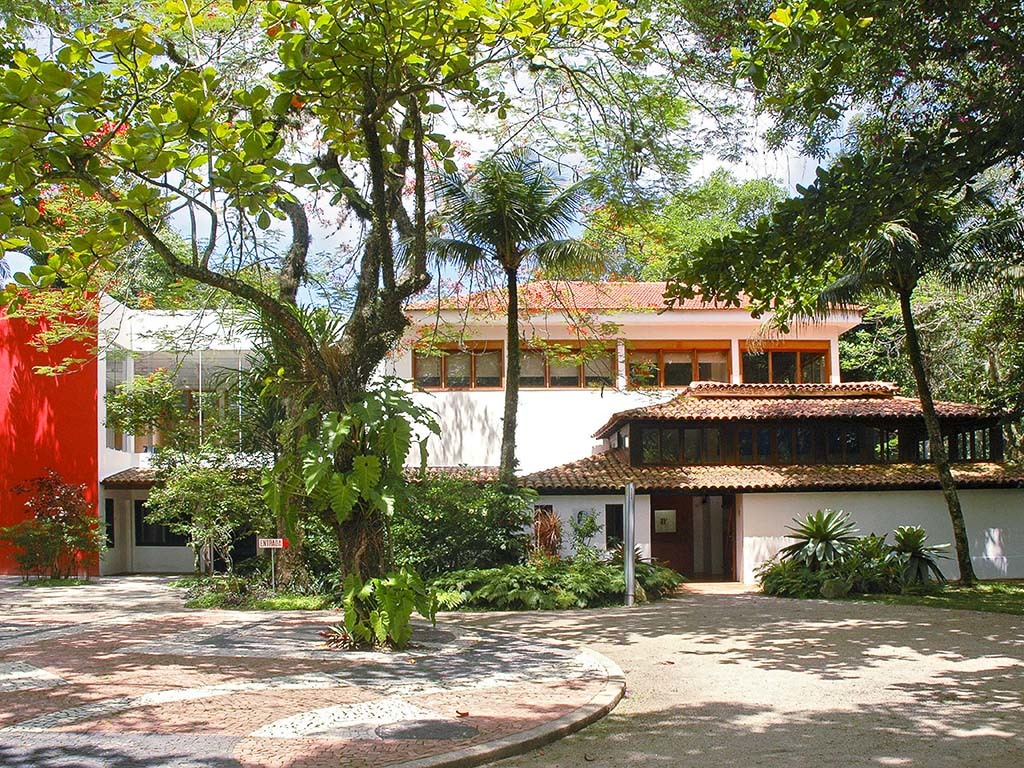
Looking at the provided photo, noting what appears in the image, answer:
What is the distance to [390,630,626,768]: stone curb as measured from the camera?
21.6 feet

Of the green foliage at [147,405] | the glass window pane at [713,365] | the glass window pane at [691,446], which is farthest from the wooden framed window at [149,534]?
the glass window pane at [713,365]

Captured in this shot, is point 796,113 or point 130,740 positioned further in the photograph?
point 796,113

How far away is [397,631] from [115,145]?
581cm

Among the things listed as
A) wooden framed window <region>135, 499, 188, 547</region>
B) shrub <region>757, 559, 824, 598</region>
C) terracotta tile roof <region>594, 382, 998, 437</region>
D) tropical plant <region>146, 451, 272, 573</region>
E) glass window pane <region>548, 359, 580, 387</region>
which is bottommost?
shrub <region>757, 559, 824, 598</region>

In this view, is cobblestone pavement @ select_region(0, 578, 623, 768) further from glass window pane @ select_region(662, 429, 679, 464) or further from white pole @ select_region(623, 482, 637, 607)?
glass window pane @ select_region(662, 429, 679, 464)

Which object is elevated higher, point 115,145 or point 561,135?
point 561,135

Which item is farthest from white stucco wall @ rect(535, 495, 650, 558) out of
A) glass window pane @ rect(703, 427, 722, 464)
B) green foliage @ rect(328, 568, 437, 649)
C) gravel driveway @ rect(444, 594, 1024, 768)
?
green foliage @ rect(328, 568, 437, 649)

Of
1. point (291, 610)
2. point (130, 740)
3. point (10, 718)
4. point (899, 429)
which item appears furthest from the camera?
point (899, 429)

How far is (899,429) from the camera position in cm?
2405

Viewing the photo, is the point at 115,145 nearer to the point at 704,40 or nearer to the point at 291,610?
the point at 704,40

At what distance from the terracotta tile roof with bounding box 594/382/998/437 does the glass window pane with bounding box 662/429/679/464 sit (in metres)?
0.68

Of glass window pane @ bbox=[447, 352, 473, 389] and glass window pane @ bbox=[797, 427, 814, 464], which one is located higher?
glass window pane @ bbox=[447, 352, 473, 389]

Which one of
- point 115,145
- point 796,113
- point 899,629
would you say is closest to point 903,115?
point 796,113

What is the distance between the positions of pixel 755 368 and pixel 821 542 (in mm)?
8074
